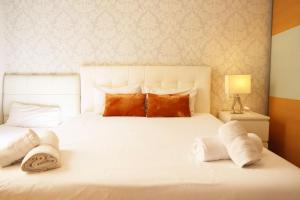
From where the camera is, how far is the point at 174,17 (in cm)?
337

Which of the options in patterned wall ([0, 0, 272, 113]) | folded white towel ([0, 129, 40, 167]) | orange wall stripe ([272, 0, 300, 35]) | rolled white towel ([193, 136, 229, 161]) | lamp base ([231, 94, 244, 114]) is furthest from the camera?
patterned wall ([0, 0, 272, 113])

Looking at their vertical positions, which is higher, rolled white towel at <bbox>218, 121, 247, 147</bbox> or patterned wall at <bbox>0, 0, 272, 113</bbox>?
patterned wall at <bbox>0, 0, 272, 113</bbox>

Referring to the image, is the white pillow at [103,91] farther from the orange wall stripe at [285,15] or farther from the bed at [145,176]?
the orange wall stripe at [285,15]

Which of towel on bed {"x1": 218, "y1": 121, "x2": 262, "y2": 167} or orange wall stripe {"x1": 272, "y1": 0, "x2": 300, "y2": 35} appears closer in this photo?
towel on bed {"x1": 218, "y1": 121, "x2": 262, "y2": 167}

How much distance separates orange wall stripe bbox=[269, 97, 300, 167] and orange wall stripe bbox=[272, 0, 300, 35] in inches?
33.1

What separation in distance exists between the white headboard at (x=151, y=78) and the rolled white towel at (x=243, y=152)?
182 centimetres

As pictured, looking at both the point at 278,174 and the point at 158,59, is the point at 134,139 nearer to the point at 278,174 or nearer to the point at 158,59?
the point at 278,174

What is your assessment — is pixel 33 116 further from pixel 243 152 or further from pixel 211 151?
pixel 243 152

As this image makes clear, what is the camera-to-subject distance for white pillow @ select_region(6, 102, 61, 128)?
309cm

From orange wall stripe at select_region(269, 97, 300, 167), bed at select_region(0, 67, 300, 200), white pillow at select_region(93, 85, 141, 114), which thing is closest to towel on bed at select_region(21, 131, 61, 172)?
bed at select_region(0, 67, 300, 200)

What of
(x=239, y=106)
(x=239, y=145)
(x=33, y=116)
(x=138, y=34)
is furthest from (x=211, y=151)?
(x=33, y=116)

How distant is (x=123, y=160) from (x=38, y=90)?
226 cm

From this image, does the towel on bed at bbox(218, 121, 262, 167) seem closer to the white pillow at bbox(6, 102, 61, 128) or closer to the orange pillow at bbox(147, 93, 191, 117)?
the orange pillow at bbox(147, 93, 191, 117)

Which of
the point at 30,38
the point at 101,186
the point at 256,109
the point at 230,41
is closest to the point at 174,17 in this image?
the point at 230,41
